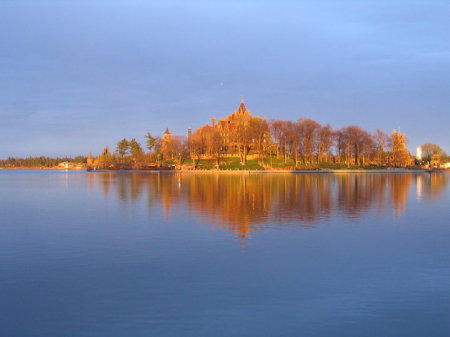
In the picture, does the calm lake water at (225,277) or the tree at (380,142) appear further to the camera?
the tree at (380,142)

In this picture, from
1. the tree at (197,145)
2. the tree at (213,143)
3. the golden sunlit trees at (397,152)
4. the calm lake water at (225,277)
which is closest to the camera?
the calm lake water at (225,277)

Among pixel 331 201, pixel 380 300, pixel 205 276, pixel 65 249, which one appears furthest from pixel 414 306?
pixel 331 201

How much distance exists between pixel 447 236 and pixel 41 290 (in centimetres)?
1952

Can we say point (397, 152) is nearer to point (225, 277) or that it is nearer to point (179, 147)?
point (179, 147)

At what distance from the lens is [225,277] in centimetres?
1487

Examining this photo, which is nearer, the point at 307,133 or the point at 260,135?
the point at 307,133

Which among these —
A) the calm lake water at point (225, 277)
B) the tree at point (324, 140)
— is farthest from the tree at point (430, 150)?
the calm lake water at point (225, 277)

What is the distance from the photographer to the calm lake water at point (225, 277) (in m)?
11.1

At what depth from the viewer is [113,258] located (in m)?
17.8

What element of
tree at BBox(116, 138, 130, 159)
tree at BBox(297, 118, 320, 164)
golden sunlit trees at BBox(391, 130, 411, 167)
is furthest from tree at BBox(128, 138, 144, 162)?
golden sunlit trees at BBox(391, 130, 411, 167)

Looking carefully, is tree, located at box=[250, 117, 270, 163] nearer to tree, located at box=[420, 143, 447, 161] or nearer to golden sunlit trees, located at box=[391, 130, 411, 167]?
golden sunlit trees, located at box=[391, 130, 411, 167]

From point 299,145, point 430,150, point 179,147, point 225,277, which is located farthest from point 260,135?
point 225,277

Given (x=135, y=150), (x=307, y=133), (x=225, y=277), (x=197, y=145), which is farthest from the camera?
(x=135, y=150)

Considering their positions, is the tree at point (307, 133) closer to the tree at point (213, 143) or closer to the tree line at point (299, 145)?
the tree line at point (299, 145)
